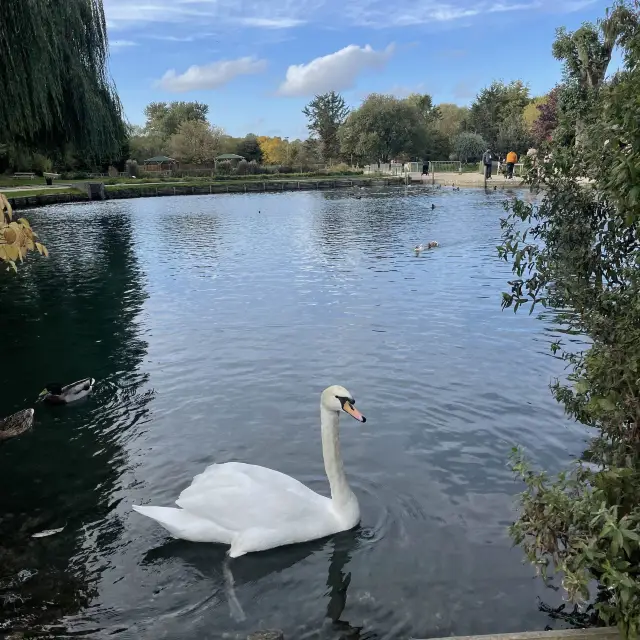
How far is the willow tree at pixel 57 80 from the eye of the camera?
17422 mm

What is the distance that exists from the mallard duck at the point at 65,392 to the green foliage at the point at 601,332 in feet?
23.9

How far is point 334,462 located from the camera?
649 cm

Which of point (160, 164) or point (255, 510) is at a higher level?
point (160, 164)

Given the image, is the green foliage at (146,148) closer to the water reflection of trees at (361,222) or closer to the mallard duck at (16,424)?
the water reflection of trees at (361,222)

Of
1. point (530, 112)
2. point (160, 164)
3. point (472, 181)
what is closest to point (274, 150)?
point (160, 164)

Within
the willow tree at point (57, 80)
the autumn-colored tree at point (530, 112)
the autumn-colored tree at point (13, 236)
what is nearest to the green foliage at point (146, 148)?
the autumn-colored tree at point (530, 112)

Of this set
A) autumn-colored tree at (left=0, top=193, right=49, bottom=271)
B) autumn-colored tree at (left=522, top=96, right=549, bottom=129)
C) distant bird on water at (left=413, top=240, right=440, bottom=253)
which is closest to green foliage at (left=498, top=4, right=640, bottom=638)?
autumn-colored tree at (left=0, top=193, right=49, bottom=271)

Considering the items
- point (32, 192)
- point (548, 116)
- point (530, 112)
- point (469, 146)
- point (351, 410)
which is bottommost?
point (351, 410)

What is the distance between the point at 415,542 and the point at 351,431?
277 centimetres

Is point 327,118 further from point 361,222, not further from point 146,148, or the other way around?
point 361,222

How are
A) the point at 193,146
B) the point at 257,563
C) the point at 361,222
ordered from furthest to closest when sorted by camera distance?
1. the point at 193,146
2. the point at 361,222
3. the point at 257,563

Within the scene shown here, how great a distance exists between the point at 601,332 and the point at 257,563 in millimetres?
3765

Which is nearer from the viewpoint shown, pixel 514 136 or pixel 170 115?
pixel 514 136

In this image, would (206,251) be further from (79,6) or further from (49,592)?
(49,592)
